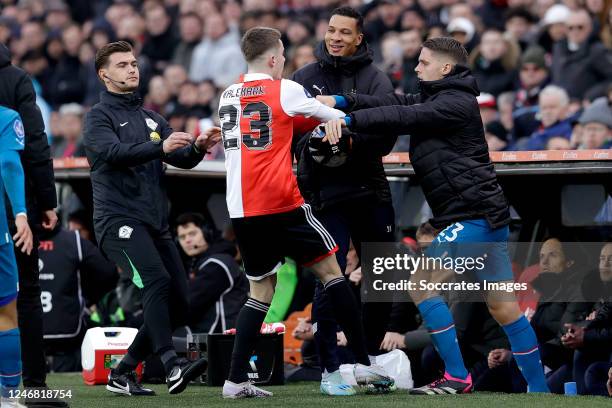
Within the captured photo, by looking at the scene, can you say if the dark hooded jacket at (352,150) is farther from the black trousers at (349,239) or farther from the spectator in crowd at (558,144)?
the spectator in crowd at (558,144)

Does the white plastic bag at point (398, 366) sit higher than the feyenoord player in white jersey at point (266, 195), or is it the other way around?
the feyenoord player in white jersey at point (266, 195)

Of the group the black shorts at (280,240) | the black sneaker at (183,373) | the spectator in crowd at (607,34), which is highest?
the spectator in crowd at (607,34)

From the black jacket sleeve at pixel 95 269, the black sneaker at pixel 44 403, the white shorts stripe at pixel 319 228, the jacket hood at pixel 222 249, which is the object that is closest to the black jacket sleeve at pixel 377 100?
the white shorts stripe at pixel 319 228

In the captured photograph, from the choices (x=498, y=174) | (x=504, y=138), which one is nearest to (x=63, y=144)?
(x=504, y=138)

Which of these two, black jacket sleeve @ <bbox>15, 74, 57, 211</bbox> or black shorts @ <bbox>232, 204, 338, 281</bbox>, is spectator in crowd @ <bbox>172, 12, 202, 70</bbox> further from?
black jacket sleeve @ <bbox>15, 74, 57, 211</bbox>

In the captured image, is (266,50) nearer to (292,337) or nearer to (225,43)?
(292,337)

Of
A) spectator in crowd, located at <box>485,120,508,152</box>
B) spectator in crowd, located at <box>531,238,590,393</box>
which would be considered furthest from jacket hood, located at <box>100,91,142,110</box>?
spectator in crowd, located at <box>485,120,508,152</box>

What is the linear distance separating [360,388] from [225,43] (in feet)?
32.7

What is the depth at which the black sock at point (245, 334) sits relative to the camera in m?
7.61

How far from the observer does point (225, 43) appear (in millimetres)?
17641

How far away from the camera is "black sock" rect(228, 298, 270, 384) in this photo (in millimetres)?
7609

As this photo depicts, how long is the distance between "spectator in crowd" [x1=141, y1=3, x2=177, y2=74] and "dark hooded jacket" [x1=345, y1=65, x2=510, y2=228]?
11.4 metres

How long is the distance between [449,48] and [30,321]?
9.67ft

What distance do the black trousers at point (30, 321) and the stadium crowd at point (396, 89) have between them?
8.02 feet
